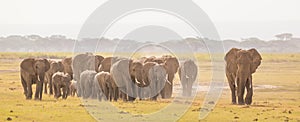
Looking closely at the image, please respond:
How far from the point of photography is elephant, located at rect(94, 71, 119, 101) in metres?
36.4

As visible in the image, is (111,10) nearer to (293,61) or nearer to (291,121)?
(291,121)

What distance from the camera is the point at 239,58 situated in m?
34.7

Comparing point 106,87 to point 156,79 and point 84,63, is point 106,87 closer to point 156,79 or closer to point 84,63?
point 156,79

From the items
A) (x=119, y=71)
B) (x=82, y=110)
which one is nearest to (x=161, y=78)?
(x=119, y=71)

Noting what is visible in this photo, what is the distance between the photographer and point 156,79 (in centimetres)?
3956

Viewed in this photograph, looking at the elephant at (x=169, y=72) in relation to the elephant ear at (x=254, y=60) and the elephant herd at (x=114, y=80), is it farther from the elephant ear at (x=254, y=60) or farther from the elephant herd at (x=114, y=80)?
the elephant ear at (x=254, y=60)

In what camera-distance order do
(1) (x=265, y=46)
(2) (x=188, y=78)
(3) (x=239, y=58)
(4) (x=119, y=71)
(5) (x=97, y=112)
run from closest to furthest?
(5) (x=97, y=112) < (3) (x=239, y=58) < (4) (x=119, y=71) < (2) (x=188, y=78) < (1) (x=265, y=46)

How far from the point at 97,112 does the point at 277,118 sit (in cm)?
729

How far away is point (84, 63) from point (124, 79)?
11.9 metres

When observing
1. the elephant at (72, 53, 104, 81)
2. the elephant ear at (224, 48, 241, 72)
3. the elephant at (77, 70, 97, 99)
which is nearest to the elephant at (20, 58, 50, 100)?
the elephant at (77, 70, 97, 99)

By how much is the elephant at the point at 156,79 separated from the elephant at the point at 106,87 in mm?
2471

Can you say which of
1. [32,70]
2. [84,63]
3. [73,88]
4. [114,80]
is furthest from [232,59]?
[84,63]

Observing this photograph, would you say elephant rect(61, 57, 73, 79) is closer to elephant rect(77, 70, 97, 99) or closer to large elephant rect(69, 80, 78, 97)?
large elephant rect(69, 80, 78, 97)

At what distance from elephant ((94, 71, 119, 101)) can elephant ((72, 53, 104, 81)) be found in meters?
9.44
